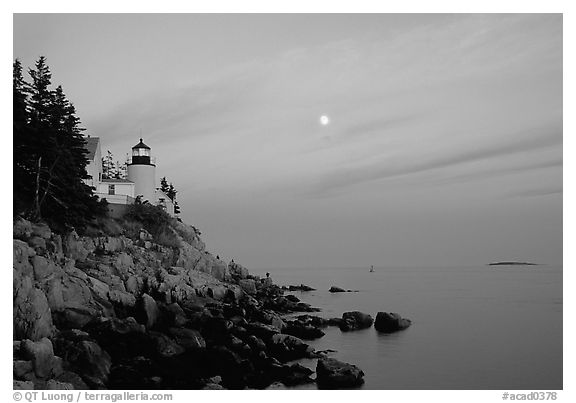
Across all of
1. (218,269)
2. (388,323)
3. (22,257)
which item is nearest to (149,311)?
(22,257)

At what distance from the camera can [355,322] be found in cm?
1573

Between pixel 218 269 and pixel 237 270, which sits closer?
pixel 218 269

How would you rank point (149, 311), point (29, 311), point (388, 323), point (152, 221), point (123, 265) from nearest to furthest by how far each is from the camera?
point (29, 311), point (149, 311), point (123, 265), point (388, 323), point (152, 221)

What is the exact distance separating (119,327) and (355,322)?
327 inches

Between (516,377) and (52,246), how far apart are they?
10206 mm

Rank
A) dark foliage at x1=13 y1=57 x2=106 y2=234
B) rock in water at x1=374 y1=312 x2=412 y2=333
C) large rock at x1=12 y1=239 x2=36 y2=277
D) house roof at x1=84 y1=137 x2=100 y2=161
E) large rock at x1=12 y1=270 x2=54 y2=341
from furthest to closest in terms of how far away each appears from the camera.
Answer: house roof at x1=84 y1=137 x2=100 y2=161
rock in water at x1=374 y1=312 x2=412 y2=333
dark foliage at x1=13 y1=57 x2=106 y2=234
large rock at x1=12 y1=239 x2=36 y2=277
large rock at x1=12 y1=270 x2=54 y2=341

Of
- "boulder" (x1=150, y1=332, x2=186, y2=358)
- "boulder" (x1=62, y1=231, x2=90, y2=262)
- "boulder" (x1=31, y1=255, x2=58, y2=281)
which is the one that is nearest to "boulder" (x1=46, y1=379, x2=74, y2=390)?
"boulder" (x1=150, y1=332, x2=186, y2=358)

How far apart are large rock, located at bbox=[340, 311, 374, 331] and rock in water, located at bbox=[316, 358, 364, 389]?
626 cm

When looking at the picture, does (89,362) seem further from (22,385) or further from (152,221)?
(152,221)

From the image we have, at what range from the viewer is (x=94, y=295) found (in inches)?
436

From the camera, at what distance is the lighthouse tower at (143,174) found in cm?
1958

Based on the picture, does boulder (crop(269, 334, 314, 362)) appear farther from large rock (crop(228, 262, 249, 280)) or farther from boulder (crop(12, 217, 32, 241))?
large rock (crop(228, 262, 249, 280))

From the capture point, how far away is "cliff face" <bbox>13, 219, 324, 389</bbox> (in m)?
8.11
